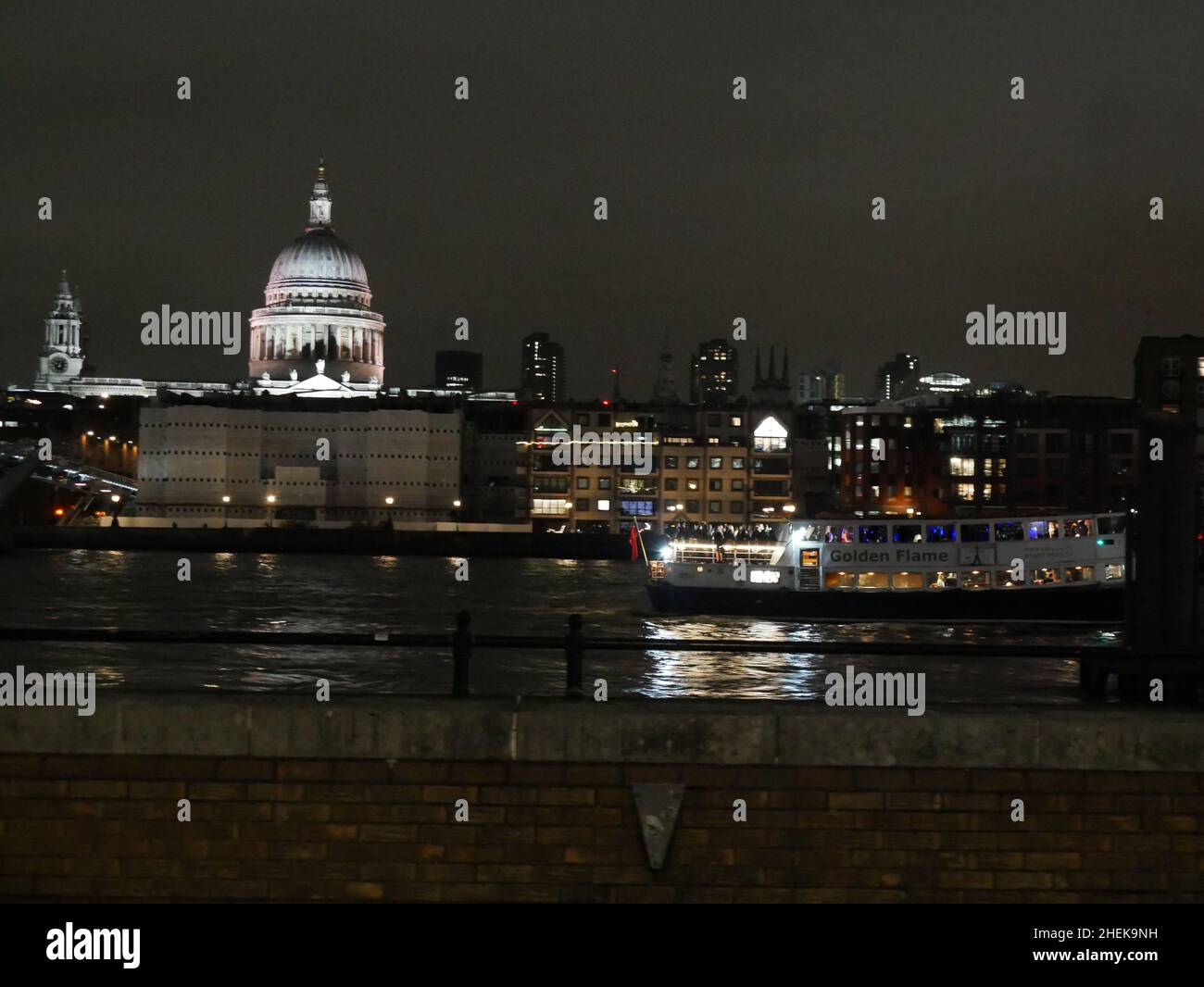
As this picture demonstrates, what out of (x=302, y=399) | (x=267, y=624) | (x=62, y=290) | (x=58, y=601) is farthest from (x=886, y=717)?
(x=62, y=290)

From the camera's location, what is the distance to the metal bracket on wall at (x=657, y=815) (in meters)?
9.48

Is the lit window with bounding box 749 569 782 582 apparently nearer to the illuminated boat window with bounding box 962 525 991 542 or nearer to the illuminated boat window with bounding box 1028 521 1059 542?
the illuminated boat window with bounding box 962 525 991 542

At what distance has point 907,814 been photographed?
31.6 feet

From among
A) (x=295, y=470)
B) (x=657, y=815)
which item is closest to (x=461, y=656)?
(x=657, y=815)

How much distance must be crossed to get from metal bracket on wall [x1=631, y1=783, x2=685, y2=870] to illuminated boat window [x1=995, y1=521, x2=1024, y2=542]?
3501 cm

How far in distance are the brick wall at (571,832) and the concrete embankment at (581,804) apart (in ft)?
0.04

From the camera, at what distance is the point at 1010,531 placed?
43719mm

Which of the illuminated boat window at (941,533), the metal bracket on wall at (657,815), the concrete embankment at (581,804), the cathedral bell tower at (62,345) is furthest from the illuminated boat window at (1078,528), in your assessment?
the cathedral bell tower at (62,345)

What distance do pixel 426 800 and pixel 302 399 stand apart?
12798 centimetres

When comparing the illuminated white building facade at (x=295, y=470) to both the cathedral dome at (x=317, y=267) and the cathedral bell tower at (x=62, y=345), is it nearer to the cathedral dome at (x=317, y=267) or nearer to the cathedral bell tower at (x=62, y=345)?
the cathedral dome at (x=317, y=267)

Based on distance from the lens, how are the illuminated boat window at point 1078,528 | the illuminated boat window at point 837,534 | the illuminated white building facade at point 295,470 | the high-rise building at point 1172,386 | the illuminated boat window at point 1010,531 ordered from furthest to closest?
the illuminated white building facade at point 295,470 → the illuminated boat window at point 837,534 → the illuminated boat window at point 1010,531 → the illuminated boat window at point 1078,528 → the high-rise building at point 1172,386

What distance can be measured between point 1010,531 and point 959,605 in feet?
9.72

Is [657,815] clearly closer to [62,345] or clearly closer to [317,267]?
[317,267]

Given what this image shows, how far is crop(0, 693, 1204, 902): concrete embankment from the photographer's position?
9.52m
